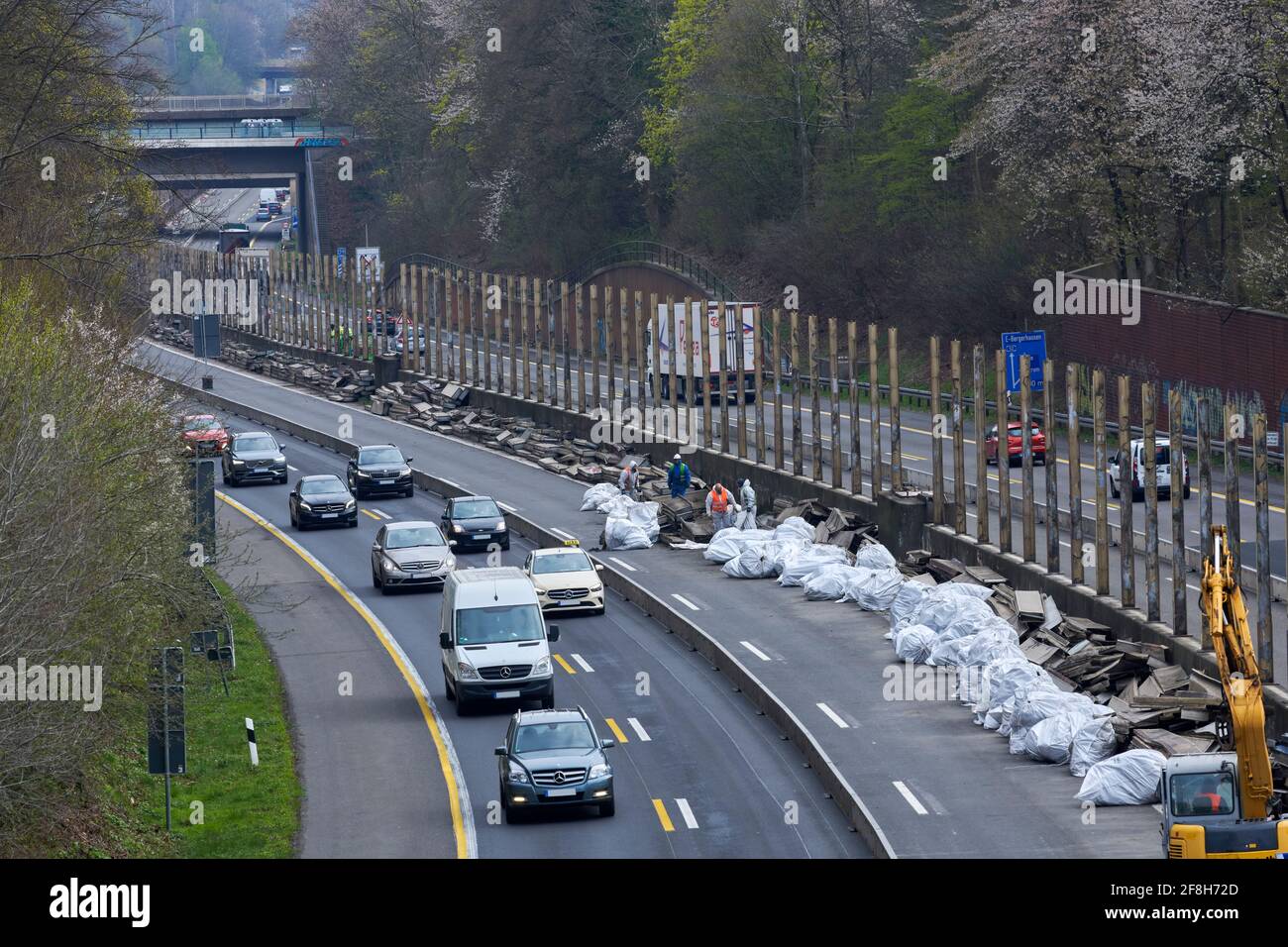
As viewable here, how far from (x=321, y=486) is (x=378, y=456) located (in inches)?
189

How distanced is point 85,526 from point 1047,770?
14084 mm

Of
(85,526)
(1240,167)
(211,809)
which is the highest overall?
(1240,167)

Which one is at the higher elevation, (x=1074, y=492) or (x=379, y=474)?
(x=1074, y=492)

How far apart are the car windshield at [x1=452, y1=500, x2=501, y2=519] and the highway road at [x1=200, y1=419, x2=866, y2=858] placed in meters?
4.73

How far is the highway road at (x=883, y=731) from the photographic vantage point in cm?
2222

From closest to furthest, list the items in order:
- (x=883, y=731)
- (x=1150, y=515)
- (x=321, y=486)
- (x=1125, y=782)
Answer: (x=1125, y=782) < (x=883, y=731) < (x=1150, y=515) < (x=321, y=486)

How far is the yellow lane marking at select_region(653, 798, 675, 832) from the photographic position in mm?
23297

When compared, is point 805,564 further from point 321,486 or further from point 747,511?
point 321,486

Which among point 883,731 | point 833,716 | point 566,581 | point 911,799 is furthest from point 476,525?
point 911,799

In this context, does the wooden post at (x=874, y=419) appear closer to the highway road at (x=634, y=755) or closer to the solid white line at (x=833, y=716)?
the highway road at (x=634, y=755)

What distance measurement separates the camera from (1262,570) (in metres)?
27.7

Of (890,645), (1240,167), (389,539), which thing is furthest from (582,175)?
(890,645)

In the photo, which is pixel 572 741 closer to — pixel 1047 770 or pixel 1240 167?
pixel 1047 770
